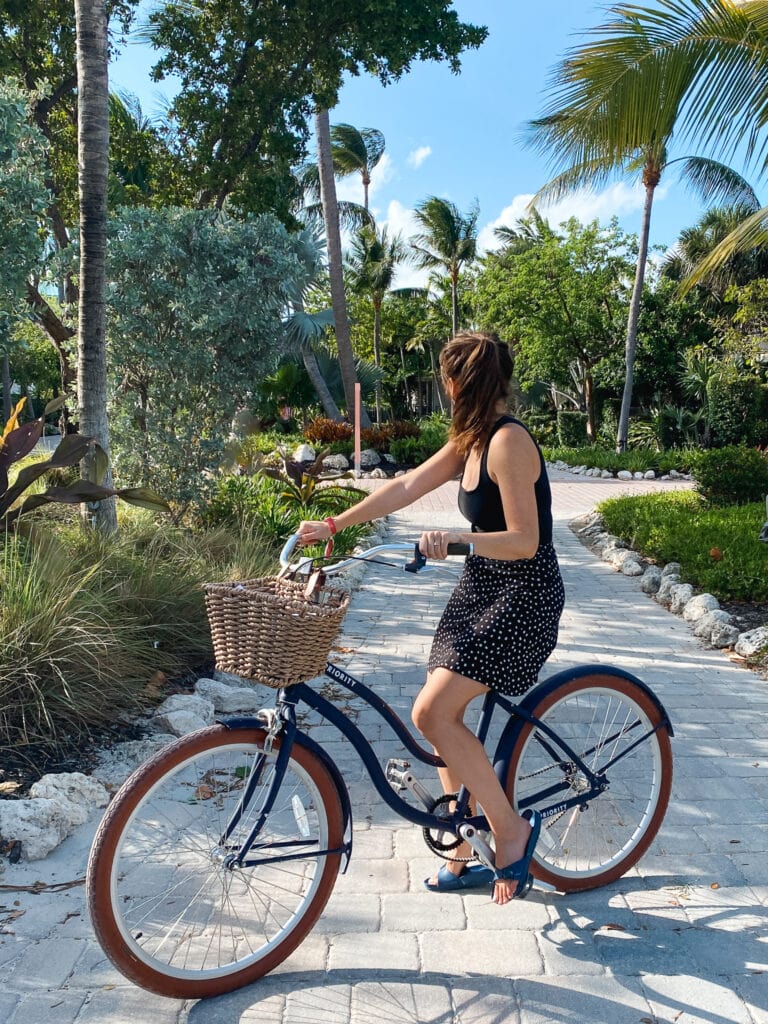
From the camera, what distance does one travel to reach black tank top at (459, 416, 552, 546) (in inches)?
98.4

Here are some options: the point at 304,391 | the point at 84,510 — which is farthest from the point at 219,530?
the point at 304,391

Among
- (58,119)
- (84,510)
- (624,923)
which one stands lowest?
(624,923)

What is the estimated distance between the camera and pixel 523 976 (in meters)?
2.46

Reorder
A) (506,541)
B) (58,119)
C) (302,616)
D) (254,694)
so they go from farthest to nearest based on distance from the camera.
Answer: (58,119) → (254,694) → (506,541) → (302,616)

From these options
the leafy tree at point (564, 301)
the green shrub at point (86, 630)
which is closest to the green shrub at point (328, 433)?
the leafy tree at point (564, 301)

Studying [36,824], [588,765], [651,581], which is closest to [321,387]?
[651,581]

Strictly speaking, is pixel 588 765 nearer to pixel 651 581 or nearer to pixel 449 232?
pixel 651 581

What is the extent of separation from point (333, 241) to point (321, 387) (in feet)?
23.3

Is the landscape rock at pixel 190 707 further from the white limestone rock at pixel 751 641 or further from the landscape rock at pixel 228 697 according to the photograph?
the white limestone rock at pixel 751 641

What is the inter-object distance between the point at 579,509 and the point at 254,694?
34.3 feet

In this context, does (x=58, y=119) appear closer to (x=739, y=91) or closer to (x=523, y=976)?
(x=739, y=91)

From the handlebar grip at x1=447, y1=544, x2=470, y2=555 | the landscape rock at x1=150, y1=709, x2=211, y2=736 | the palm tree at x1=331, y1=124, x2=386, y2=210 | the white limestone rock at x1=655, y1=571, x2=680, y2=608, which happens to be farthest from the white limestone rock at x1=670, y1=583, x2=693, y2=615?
the palm tree at x1=331, y1=124, x2=386, y2=210

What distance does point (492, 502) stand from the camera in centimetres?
252

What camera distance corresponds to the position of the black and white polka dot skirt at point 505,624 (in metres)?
2.49
